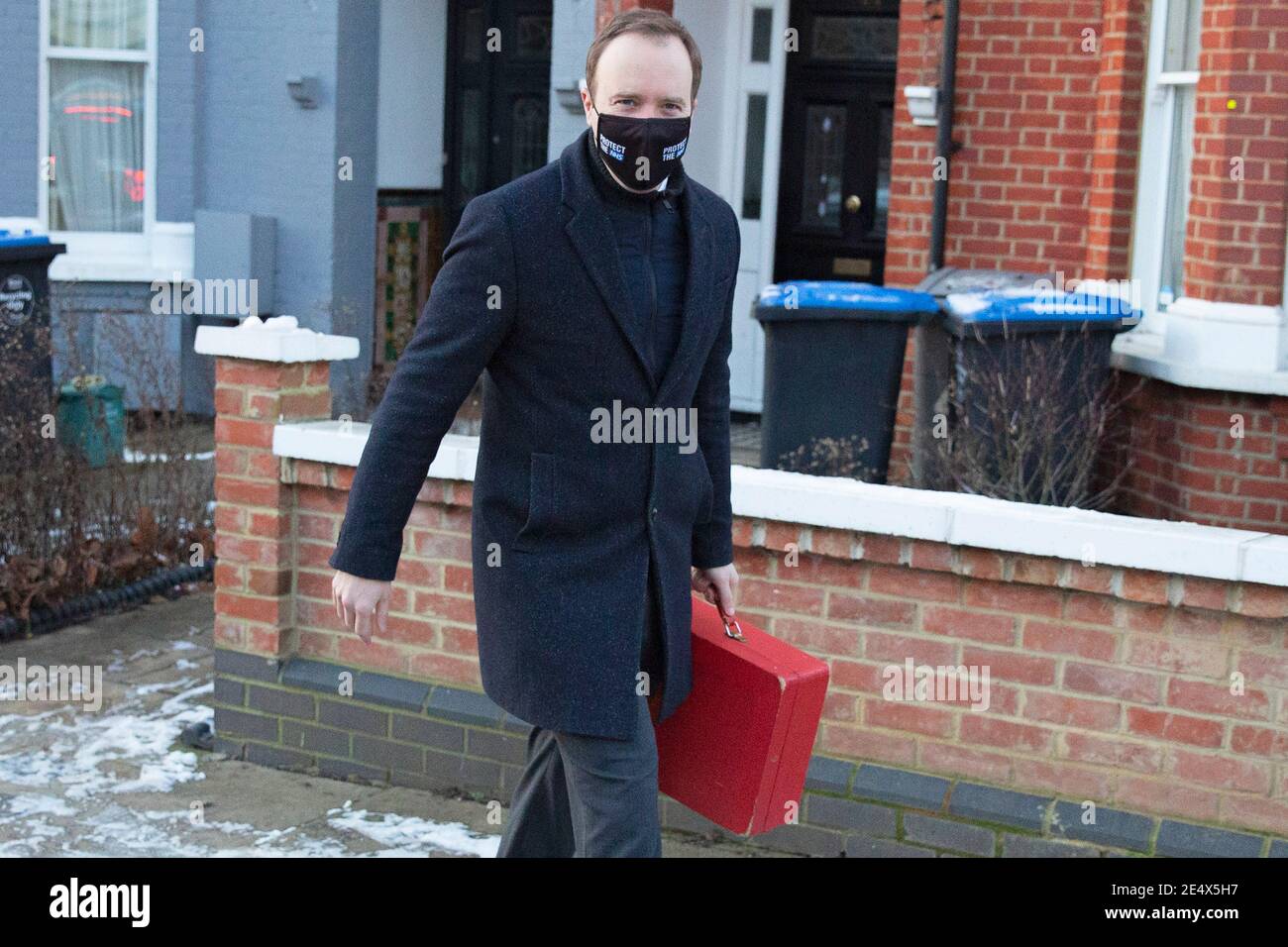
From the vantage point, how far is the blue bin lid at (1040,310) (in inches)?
261

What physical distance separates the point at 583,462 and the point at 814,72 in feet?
24.7

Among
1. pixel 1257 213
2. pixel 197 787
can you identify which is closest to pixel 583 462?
pixel 197 787

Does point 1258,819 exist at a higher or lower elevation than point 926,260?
lower

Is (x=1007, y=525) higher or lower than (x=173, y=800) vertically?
higher

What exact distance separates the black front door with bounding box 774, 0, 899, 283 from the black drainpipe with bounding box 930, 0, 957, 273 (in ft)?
6.67

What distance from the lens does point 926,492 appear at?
4816 millimetres

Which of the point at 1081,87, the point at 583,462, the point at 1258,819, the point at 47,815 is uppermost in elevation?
the point at 1081,87

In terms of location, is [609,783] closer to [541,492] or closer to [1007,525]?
[541,492]

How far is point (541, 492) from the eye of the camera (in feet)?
11.2

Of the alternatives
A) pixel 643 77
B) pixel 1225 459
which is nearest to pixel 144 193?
pixel 1225 459

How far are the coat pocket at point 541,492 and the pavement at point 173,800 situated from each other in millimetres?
1694

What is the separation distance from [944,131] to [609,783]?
18.1ft

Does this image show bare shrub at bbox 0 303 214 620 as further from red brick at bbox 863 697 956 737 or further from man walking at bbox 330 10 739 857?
man walking at bbox 330 10 739 857

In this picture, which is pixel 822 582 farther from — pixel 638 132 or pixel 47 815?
pixel 47 815
